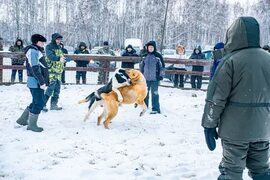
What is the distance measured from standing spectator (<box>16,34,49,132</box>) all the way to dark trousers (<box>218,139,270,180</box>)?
399 centimetres

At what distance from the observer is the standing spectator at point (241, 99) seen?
3.50 meters

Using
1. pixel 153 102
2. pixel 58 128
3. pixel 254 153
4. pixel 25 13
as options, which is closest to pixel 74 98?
pixel 153 102

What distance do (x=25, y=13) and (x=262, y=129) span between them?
156 ft

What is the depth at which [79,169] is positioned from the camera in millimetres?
5012

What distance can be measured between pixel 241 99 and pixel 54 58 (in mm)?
5781

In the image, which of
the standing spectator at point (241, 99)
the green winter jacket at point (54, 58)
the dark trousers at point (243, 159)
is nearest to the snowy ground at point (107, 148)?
the green winter jacket at point (54, 58)

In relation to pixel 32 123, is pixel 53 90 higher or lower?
higher

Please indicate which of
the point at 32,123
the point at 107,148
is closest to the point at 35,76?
the point at 32,123

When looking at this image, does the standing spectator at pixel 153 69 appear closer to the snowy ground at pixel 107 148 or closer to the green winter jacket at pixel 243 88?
the snowy ground at pixel 107 148

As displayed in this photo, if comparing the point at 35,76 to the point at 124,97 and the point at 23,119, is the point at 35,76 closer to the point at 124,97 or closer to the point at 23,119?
the point at 23,119

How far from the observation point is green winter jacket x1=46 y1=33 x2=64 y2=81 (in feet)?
28.1

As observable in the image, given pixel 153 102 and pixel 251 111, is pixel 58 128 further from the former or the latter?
pixel 251 111

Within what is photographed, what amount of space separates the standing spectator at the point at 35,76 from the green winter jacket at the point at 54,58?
155cm

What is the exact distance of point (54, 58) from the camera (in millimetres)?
8586
